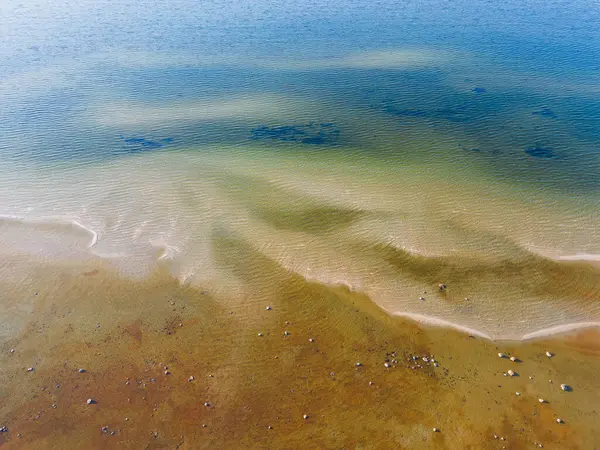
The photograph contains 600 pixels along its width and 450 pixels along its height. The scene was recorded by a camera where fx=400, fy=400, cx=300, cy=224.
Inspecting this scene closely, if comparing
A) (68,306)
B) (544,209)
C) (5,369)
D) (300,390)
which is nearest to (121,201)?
(68,306)

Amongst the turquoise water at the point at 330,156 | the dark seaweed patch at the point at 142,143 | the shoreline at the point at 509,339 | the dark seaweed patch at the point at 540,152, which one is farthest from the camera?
the dark seaweed patch at the point at 142,143

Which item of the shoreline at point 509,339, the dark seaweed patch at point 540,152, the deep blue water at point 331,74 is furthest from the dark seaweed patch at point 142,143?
the dark seaweed patch at point 540,152

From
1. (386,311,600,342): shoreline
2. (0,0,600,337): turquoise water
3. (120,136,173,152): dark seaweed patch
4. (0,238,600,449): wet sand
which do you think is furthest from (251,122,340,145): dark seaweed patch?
(386,311,600,342): shoreline

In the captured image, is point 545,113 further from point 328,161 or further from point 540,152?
point 328,161

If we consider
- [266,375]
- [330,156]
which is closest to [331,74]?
[330,156]

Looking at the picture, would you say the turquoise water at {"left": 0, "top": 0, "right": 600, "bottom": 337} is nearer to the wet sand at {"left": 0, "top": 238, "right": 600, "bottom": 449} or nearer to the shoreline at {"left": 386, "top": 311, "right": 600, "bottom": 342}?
the shoreline at {"left": 386, "top": 311, "right": 600, "bottom": 342}

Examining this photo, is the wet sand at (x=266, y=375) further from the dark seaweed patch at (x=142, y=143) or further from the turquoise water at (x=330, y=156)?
the dark seaweed patch at (x=142, y=143)
